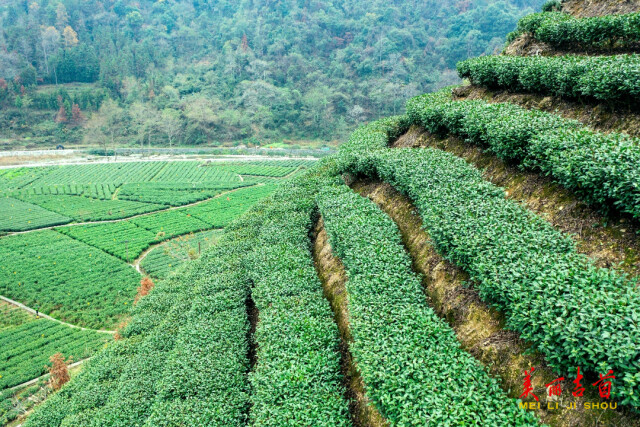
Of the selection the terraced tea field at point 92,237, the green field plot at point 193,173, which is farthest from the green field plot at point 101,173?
the green field plot at point 193,173

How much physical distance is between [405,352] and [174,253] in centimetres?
2947

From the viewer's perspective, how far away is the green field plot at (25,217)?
39.3 metres

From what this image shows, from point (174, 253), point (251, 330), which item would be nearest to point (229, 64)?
point (174, 253)

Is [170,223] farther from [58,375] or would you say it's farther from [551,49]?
[551,49]

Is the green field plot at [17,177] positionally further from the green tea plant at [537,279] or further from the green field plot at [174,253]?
the green tea plant at [537,279]

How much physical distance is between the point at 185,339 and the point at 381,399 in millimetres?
6981

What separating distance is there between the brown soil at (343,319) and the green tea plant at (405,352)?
2.13ft

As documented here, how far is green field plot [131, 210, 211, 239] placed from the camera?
37.0 meters

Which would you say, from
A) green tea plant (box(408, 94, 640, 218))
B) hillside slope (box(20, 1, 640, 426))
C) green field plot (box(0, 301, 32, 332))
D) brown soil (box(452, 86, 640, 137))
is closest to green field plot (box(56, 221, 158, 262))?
green field plot (box(0, 301, 32, 332))

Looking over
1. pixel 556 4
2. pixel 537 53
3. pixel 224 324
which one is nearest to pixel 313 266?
pixel 224 324

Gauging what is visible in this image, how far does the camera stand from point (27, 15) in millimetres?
110562

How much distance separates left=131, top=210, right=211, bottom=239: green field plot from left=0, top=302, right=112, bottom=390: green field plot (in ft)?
43.2

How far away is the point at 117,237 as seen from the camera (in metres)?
36.5

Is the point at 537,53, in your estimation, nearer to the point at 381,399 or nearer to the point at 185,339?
the point at 381,399
